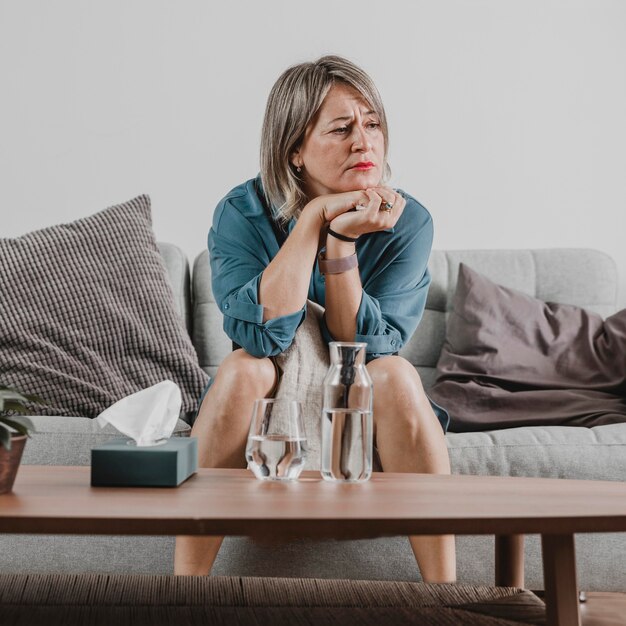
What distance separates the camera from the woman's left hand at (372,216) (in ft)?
5.28

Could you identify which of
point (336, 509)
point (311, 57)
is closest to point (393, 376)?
point (336, 509)

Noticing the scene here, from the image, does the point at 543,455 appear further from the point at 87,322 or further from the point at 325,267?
the point at 87,322

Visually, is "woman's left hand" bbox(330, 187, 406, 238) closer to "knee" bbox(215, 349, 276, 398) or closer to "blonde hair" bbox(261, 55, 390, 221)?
"blonde hair" bbox(261, 55, 390, 221)

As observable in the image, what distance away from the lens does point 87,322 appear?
201cm

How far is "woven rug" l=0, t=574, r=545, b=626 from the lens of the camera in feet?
3.36

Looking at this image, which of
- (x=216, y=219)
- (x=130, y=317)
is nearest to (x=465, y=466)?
(x=216, y=219)

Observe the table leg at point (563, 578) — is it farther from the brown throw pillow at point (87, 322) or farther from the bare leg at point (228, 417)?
the brown throw pillow at point (87, 322)

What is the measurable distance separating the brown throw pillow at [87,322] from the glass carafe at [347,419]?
0.97m

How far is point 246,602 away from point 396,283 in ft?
2.82

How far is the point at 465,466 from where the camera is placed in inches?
64.9

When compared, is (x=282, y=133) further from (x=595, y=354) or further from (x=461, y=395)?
(x=595, y=354)

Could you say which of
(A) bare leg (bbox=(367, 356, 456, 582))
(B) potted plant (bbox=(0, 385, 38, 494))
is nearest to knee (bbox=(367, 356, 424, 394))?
(A) bare leg (bbox=(367, 356, 456, 582))

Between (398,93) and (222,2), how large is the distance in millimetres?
634

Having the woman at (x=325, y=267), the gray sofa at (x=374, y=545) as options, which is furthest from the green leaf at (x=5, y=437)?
the gray sofa at (x=374, y=545)
